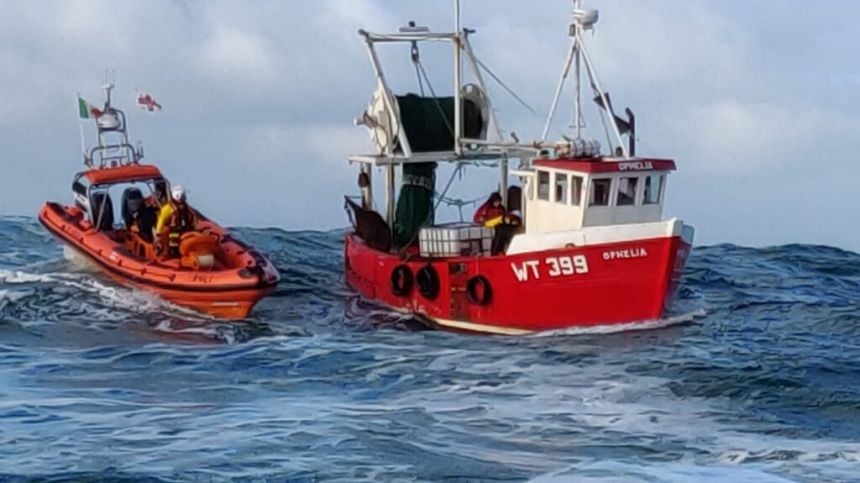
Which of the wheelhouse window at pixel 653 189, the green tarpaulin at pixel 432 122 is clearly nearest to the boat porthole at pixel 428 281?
the wheelhouse window at pixel 653 189

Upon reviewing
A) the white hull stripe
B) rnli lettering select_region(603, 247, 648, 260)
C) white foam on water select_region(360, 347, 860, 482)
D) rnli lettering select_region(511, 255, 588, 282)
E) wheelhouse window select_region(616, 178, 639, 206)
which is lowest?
white foam on water select_region(360, 347, 860, 482)

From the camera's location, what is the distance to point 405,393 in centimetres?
2177

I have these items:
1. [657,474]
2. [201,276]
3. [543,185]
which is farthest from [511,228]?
[657,474]

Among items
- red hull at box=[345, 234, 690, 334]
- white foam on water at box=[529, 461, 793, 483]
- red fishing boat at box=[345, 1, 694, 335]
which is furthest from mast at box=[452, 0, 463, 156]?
Answer: white foam on water at box=[529, 461, 793, 483]

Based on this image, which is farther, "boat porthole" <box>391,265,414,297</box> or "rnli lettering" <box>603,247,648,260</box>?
"boat porthole" <box>391,265,414,297</box>

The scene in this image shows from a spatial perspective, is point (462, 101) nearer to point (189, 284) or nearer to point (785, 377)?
point (189, 284)

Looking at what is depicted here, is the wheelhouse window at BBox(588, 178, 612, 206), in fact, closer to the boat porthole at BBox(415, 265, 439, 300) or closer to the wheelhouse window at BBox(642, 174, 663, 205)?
the wheelhouse window at BBox(642, 174, 663, 205)

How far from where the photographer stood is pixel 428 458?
17219mm

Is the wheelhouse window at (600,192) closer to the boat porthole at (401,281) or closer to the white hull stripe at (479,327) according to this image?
the white hull stripe at (479,327)

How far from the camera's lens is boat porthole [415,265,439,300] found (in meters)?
27.8

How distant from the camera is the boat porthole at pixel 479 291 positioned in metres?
26.7

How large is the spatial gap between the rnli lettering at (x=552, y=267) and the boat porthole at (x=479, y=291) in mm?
791

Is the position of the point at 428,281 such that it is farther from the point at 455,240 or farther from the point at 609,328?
the point at 609,328

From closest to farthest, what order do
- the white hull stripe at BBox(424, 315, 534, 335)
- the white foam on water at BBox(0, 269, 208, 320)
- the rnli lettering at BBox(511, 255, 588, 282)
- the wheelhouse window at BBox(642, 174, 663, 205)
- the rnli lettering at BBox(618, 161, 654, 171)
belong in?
1. the rnli lettering at BBox(511, 255, 588, 282)
2. the white hull stripe at BBox(424, 315, 534, 335)
3. the rnli lettering at BBox(618, 161, 654, 171)
4. the wheelhouse window at BBox(642, 174, 663, 205)
5. the white foam on water at BBox(0, 269, 208, 320)
